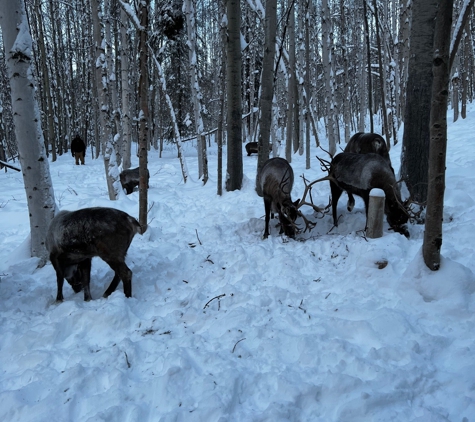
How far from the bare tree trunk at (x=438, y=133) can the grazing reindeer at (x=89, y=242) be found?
3.18 m

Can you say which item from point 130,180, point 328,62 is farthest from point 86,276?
point 328,62

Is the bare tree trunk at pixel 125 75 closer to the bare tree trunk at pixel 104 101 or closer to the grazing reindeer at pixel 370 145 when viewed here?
the bare tree trunk at pixel 104 101

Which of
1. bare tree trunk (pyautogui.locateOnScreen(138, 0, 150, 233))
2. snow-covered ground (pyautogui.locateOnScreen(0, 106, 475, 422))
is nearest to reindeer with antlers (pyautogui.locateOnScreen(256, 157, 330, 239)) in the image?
snow-covered ground (pyautogui.locateOnScreen(0, 106, 475, 422))

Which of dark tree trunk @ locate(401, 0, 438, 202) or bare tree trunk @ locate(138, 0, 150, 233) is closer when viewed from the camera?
dark tree trunk @ locate(401, 0, 438, 202)

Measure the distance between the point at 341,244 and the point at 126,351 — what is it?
3198 mm

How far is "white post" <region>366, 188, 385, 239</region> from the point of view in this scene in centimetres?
479

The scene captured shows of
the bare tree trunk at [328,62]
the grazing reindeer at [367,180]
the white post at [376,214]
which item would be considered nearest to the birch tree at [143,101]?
the grazing reindeer at [367,180]

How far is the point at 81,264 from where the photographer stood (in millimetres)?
→ 4141

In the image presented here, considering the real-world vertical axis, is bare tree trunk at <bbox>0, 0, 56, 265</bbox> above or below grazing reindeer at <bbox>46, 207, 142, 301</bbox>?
above

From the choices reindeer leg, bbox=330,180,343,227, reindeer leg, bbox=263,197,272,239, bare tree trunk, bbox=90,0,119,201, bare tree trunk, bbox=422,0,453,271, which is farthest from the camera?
bare tree trunk, bbox=90,0,119,201

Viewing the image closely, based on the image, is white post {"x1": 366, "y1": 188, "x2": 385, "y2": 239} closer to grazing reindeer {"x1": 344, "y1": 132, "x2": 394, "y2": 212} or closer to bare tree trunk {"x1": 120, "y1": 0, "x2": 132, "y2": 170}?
grazing reindeer {"x1": 344, "y1": 132, "x2": 394, "y2": 212}

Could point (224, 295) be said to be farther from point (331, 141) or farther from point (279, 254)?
point (331, 141)

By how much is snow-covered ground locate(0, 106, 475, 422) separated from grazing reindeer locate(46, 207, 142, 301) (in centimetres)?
26

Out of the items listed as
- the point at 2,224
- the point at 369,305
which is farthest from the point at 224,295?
the point at 2,224
